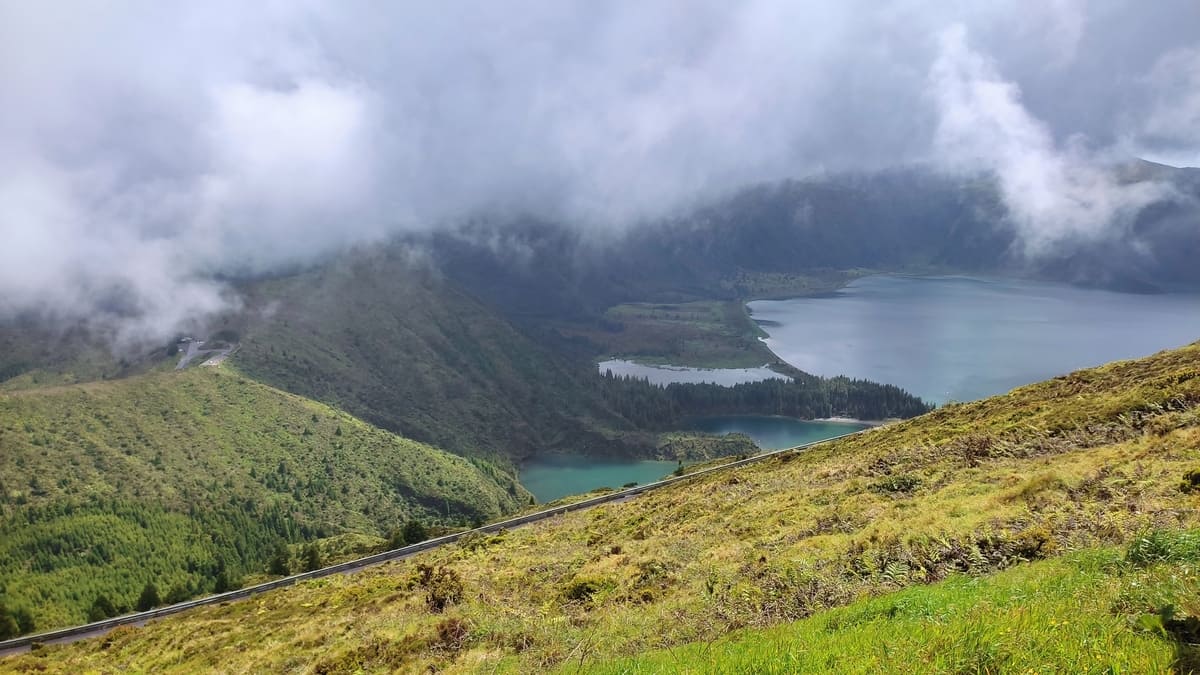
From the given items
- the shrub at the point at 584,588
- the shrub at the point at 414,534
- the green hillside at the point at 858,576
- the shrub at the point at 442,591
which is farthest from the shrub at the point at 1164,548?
the shrub at the point at 414,534

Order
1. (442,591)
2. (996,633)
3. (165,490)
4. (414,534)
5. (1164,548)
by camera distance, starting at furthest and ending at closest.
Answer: (165,490) → (414,534) → (442,591) → (1164,548) → (996,633)

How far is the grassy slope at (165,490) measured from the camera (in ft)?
408

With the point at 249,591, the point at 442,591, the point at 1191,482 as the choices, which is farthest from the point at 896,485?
the point at 249,591

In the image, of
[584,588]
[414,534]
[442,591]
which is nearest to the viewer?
[584,588]

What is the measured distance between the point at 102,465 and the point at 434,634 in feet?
628

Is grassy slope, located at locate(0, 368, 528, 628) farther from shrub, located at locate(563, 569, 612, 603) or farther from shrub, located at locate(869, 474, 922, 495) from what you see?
shrub, located at locate(869, 474, 922, 495)

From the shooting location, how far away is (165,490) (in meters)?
153

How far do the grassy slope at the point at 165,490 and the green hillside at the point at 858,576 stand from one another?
364 feet

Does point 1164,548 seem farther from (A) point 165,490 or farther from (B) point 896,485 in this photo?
(A) point 165,490

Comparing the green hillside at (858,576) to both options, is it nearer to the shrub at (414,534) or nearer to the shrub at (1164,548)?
the shrub at (1164,548)

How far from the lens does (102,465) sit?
15775 cm

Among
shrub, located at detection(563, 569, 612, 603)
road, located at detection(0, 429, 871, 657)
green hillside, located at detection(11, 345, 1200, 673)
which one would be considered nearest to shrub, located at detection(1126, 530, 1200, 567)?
green hillside, located at detection(11, 345, 1200, 673)

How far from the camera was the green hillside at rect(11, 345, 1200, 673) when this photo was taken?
7664 millimetres

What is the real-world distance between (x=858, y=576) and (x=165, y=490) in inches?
7280
